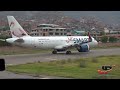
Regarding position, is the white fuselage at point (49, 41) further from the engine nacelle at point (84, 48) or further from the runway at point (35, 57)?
the runway at point (35, 57)

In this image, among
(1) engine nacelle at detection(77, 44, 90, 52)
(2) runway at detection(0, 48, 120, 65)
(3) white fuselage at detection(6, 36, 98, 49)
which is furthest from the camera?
(1) engine nacelle at detection(77, 44, 90, 52)

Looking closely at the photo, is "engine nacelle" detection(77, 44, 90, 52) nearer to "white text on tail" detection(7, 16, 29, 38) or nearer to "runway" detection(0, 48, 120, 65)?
"runway" detection(0, 48, 120, 65)

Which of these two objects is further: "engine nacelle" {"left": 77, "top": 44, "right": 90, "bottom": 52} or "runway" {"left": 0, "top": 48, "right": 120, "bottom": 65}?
Answer: "engine nacelle" {"left": 77, "top": 44, "right": 90, "bottom": 52}

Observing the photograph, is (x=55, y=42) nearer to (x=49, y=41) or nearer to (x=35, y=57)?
(x=49, y=41)

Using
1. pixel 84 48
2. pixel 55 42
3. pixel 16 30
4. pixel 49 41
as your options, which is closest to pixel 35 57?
pixel 49 41

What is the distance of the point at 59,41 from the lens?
1019 inches

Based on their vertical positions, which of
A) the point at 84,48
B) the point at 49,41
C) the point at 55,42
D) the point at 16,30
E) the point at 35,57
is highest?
the point at 16,30

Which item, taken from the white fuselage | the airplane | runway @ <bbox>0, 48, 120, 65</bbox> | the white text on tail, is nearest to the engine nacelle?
the airplane

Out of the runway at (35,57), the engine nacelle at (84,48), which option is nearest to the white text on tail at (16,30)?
the runway at (35,57)
